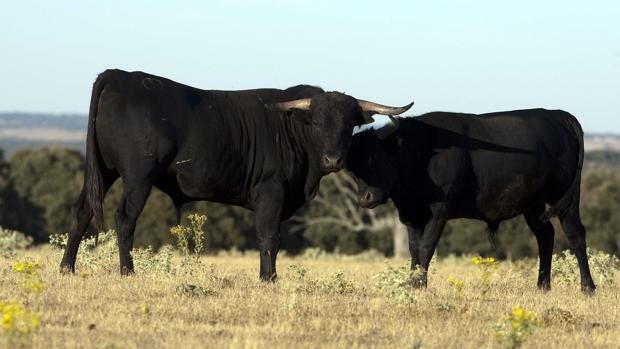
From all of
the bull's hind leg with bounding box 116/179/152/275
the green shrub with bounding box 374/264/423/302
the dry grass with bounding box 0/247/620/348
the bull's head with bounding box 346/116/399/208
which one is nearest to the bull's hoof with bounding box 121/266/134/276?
the bull's hind leg with bounding box 116/179/152/275

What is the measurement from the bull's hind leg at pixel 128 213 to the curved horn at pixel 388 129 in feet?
8.97

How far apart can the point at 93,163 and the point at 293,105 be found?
238 centimetres

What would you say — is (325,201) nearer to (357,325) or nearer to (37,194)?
(37,194)

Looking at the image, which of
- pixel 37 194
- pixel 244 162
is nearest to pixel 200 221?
pixel 244 162

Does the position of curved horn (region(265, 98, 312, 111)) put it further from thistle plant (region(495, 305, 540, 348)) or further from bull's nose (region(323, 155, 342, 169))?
thistle plant (region(495, 305, 540, 348))

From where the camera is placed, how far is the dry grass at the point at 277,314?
359 inches

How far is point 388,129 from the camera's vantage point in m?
13.4

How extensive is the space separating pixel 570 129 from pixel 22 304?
7.62 metres

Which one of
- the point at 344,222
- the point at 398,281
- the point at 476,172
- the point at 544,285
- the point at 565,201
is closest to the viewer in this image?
the point at 398,281

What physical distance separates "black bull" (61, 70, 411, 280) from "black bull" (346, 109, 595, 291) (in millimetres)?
571

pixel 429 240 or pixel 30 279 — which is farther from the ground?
pixel 429 240

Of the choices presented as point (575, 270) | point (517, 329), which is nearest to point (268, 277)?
point (517, 329)

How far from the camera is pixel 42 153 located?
67250 mm

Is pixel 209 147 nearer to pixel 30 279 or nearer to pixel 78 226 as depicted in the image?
pixel 78 226
